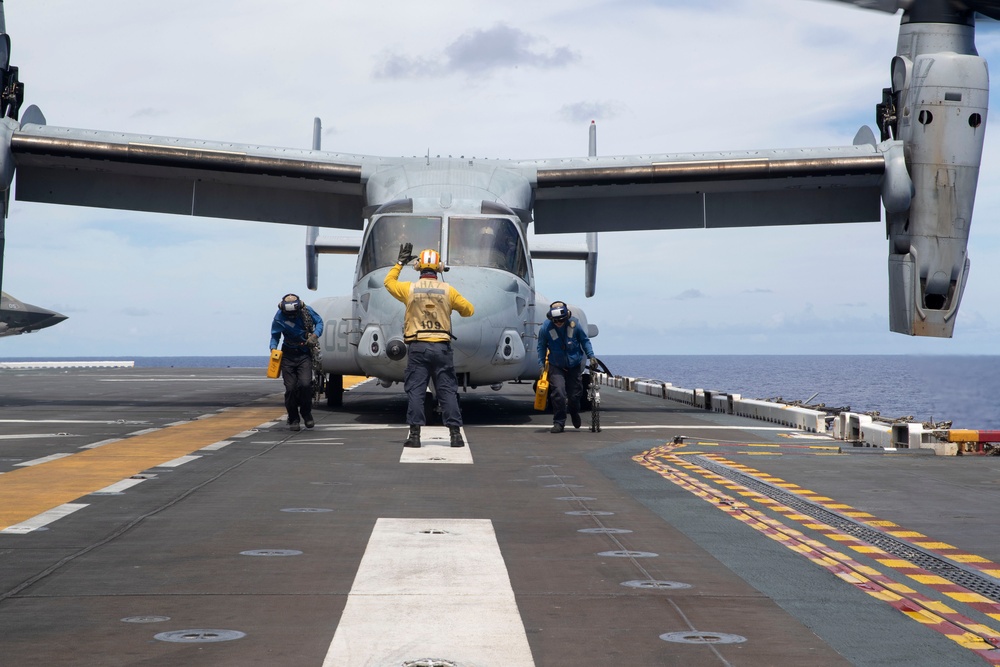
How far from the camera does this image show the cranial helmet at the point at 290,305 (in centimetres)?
1541

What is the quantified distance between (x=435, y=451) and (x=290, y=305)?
3774 mm

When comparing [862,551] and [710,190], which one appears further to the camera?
[710,190]

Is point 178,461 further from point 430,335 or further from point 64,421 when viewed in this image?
point 64,421

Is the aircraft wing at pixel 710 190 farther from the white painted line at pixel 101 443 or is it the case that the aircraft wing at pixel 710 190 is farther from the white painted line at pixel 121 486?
the white painted line at pixel 121 486

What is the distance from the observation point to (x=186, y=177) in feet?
74.2

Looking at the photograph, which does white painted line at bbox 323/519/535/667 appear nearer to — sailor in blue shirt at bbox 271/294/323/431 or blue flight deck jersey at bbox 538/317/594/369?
sailor in blue shirt at bbox 271/294/323/431

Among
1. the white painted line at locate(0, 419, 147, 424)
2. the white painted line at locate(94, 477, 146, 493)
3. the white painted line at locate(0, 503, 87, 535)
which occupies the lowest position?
the white painted line at locate(0, 503, 87, 535)

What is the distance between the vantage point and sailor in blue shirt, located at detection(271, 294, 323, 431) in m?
15.5

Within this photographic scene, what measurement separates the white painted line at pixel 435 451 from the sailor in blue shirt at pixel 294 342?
65.9 inches

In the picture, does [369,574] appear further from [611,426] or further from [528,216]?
[528,216]

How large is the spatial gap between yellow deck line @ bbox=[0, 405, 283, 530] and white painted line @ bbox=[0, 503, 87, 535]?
0.24ft

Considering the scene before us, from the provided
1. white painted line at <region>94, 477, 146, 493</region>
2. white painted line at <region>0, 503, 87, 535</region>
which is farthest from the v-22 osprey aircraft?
white painted line at <region>0, 503, 87, 535</region>

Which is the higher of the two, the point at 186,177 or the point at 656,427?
the point at 186,177

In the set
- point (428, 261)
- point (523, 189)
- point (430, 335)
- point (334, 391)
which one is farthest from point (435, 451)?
point (334, 391)
